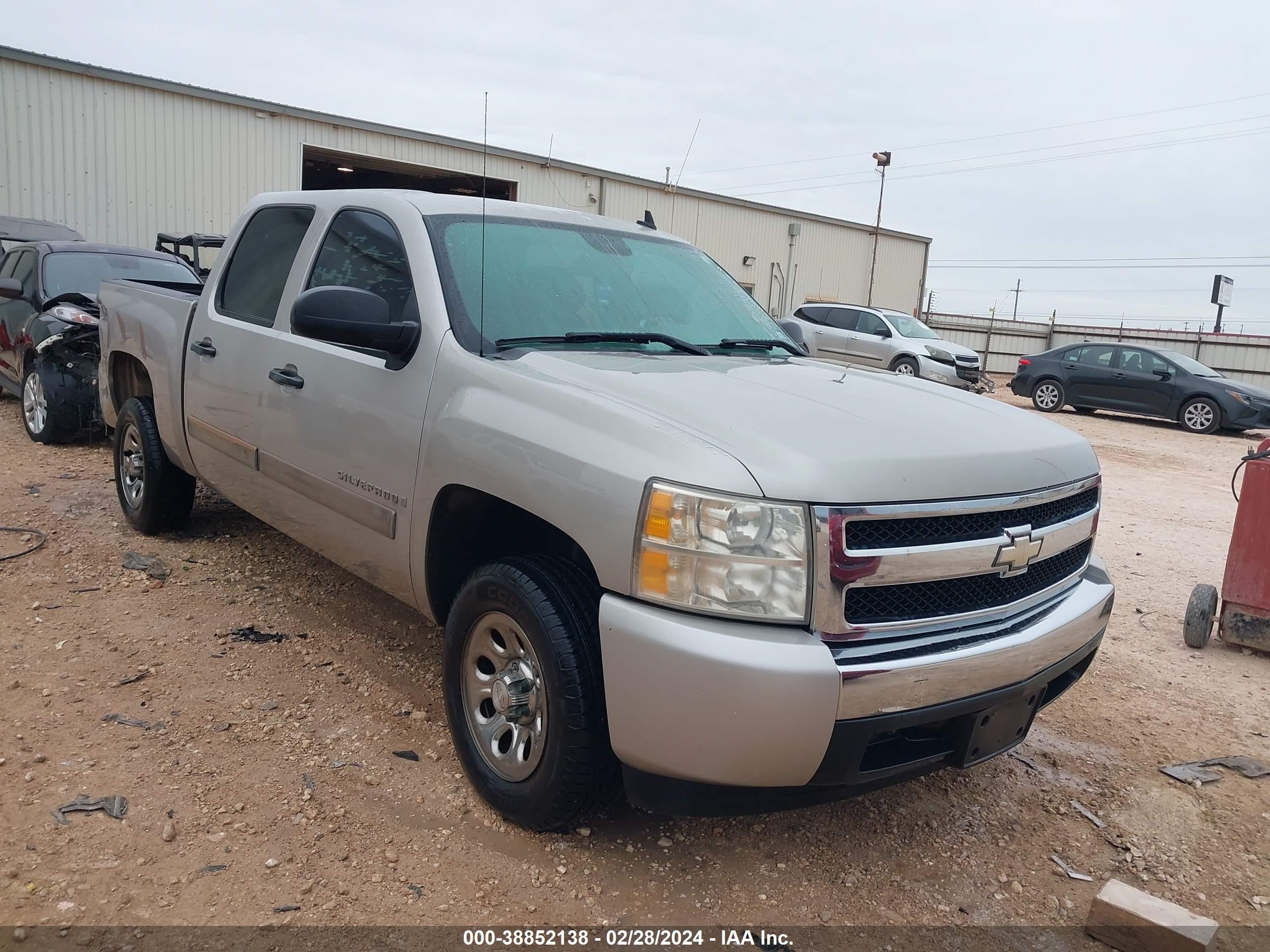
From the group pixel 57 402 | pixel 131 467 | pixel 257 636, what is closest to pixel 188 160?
pixel 57 402

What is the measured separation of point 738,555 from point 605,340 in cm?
130

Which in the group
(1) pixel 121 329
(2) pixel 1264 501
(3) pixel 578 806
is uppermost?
(1) pixel 121 329

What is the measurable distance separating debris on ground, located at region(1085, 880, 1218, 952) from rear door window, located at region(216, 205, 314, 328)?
360cm

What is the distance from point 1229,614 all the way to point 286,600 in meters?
4.74

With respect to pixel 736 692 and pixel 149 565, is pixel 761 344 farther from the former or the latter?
pixel 149 565

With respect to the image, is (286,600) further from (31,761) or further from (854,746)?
(854,746)

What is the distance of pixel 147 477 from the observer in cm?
500

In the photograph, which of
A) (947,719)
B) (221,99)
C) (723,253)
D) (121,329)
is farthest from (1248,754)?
(723,253)

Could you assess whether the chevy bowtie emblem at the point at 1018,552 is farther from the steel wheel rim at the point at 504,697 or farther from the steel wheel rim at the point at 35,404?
the steel wheel rim at the point at 35,404

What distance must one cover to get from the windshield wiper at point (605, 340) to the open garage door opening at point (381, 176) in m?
15.8

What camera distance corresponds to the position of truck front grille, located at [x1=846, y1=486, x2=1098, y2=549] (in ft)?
7.37

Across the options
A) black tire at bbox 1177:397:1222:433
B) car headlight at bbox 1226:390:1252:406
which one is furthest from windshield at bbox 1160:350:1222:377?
car headlight at bbox 1226:390:1252:406

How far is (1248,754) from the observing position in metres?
3.66

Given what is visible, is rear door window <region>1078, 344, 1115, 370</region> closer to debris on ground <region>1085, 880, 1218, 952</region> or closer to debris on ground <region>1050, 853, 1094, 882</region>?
debris on ground <region>1050, 853, 1094, 882</region>
